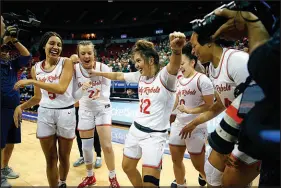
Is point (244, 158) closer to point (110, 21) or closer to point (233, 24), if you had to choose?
point (233, 24)

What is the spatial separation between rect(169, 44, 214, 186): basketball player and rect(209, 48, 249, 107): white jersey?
82 centimetres

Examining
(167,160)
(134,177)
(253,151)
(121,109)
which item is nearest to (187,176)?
(167,160)

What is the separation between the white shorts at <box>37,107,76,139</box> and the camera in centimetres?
321

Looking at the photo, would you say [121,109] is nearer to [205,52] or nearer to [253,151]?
[205,52]

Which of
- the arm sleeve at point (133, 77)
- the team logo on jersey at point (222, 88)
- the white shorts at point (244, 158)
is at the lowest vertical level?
the white shorts at point (244, 158)

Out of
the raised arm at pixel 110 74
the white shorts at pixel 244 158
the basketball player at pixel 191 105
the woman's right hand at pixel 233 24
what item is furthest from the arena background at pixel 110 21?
the woman's right hand at pixel 233 24

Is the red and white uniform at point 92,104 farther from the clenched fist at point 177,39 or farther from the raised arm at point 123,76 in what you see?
the clenched fist at point 177,39

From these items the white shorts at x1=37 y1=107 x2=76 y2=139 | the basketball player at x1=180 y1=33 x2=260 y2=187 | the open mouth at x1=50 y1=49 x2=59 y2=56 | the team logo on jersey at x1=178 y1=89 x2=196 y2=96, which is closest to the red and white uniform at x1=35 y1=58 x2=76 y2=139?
the white shorts at x1=37 y1=107 x2=76 y2=139

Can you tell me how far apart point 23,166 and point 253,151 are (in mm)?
4836

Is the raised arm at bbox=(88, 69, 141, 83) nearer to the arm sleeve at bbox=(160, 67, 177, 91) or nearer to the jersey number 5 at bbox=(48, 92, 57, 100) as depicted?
the arm sleeve at bbox=(160, 67, 177, 91)

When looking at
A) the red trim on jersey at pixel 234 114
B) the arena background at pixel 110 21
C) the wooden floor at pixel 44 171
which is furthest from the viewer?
the arena background at pixel 110 21

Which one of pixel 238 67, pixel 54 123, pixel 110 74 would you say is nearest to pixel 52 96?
pixel 54 123

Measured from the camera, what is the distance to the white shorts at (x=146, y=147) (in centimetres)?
263

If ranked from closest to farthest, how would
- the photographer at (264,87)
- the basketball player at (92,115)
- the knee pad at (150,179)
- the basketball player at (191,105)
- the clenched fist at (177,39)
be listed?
the photographer at (264,87) → the clenched fist at (177,39) → the knee pad at (150,179) → the basketball player at (191,105) → the basketball player at (92,115)
